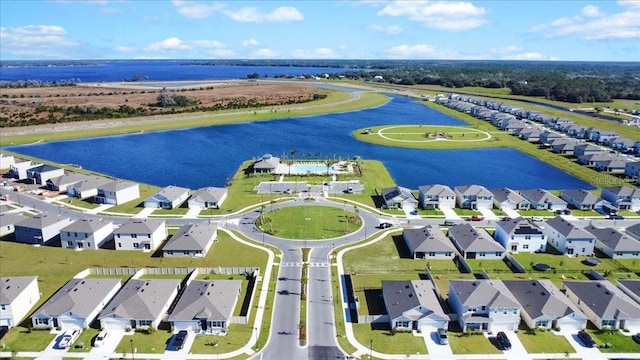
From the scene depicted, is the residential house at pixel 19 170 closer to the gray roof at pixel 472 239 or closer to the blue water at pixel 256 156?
the blue water at pixel 256 156

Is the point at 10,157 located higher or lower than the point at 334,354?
higher

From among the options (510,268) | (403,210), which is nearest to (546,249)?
(510,268)

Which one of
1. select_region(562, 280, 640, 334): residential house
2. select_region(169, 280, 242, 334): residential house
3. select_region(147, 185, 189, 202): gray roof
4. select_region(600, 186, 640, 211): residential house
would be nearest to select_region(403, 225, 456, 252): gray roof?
select_region(562, 280, 640, 334): residential house

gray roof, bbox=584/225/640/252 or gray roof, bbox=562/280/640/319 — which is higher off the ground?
gray roof, bbox=584/225/640/252

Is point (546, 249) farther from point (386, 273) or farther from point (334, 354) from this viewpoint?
point (334, 354)

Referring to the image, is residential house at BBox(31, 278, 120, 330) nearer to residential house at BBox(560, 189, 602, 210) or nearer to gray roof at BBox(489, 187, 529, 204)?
gray roof at BBox(489, 187, 529, 204)

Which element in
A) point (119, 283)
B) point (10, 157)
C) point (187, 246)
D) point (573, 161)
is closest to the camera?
point (119, 283)

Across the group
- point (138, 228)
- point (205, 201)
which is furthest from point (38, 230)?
point (205, 201)
